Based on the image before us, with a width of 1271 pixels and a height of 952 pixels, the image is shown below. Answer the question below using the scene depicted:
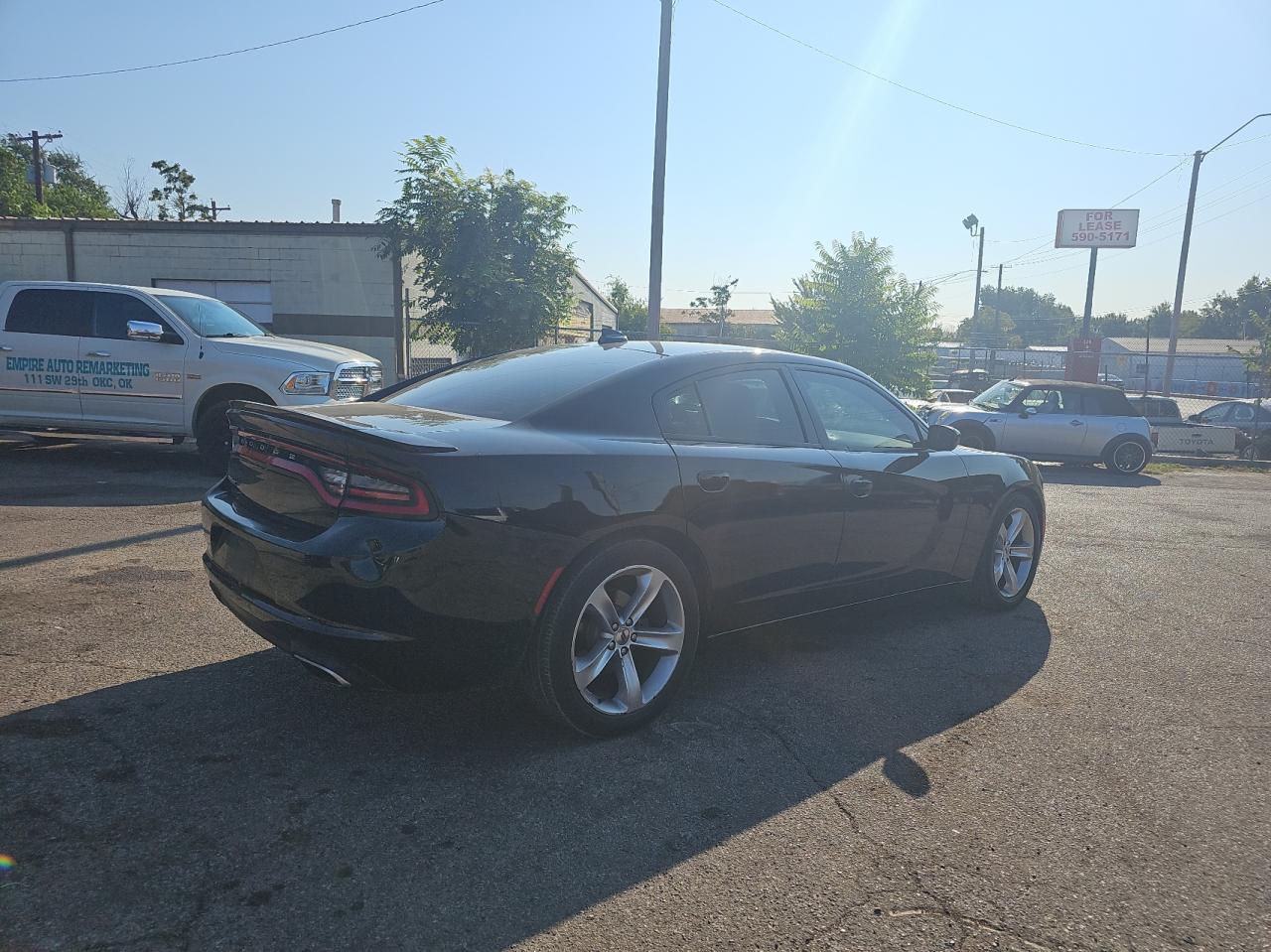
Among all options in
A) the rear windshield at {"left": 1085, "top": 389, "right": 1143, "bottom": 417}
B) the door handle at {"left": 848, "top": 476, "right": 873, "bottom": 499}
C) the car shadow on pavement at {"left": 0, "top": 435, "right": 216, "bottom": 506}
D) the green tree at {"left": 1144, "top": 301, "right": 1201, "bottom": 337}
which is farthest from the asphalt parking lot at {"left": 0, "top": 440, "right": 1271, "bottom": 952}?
the green tree at {"left": 1144, "top": 301, "right": 1201, "bottom": 337}

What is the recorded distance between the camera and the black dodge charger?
2916mm

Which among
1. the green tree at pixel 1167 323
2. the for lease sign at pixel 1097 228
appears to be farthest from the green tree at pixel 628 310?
the green tree at pixel 1167 323

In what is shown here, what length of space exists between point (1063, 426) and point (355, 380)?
432 inches

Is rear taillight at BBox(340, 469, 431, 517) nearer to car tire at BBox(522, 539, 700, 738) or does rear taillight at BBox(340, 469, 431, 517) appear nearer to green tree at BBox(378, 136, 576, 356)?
car tire at BBox(522, 539, 700, 738)

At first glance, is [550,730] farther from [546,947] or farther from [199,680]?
[199,680]

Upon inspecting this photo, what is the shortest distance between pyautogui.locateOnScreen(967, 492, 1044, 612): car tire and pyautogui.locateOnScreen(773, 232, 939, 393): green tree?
1664 cm

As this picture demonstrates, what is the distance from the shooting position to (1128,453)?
14391 millimetres

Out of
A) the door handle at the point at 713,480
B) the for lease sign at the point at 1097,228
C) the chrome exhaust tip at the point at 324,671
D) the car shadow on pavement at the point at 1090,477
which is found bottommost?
the car shadow on pavement at the point at 1090,477

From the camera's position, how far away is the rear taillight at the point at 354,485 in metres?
2.90

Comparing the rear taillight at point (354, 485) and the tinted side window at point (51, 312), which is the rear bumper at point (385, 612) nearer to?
the rear taillight at point (354, 485)

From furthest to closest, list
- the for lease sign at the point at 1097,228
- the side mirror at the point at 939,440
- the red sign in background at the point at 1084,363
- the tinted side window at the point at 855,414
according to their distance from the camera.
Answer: the for lease sign at the point at 1097,228
the red sign in background at the point at 1084,363
the side mirror at the point at 939,440
the tinted side window at the point at 855,414

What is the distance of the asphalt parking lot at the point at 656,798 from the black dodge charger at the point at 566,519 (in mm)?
360

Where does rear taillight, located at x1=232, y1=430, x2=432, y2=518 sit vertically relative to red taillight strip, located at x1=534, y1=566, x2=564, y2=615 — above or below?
above

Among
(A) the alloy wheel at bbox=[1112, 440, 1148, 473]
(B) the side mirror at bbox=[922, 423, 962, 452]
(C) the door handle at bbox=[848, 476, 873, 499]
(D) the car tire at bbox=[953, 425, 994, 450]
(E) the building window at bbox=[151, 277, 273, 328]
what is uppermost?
(E) the building window at bbox=[151, 277, 273, 328]
